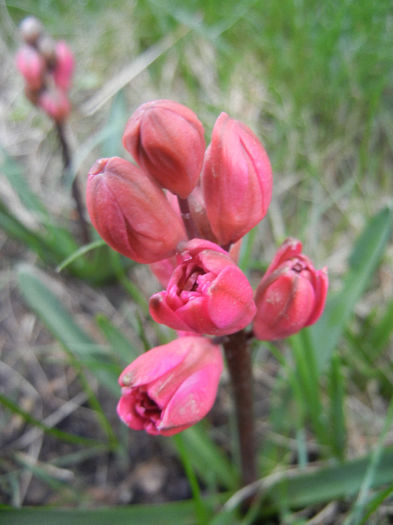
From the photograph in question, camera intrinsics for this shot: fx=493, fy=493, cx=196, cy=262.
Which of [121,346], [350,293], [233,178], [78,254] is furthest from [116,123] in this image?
[233,178]

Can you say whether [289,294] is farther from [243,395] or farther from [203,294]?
[243,395]

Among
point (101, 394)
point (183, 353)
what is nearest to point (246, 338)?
point (183, 353)

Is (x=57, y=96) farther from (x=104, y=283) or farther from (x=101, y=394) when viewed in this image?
(x=101, y=394)

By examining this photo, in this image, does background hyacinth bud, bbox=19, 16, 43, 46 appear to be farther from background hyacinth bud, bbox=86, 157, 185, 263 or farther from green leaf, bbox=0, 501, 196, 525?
green leaf, bbox=0, 501, 196, 525

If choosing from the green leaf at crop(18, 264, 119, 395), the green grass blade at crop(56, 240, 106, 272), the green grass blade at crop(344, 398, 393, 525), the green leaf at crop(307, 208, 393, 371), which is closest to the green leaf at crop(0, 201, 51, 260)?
the green leaf at crop(18, 264, 119, 395)

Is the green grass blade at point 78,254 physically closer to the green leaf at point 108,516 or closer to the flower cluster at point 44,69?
the green leaf at point 108,516
